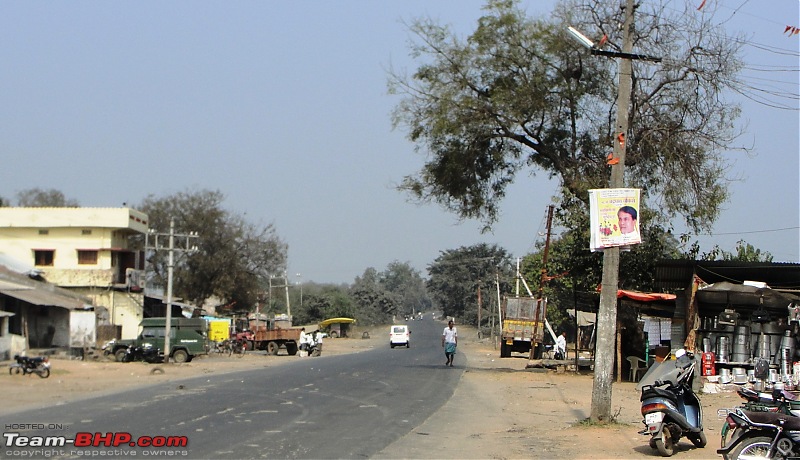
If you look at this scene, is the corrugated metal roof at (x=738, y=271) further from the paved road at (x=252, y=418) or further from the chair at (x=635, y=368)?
the paved road at (x=252, y=418)

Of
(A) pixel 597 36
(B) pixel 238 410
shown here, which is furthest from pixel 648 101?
(B) pixel 238 410

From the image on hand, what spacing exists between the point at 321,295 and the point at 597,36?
92.2 metres

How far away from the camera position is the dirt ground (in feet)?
39.9

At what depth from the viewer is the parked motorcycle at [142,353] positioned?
1639 inches

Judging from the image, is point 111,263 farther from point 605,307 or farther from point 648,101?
point 605,307

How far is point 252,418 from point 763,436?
877cm

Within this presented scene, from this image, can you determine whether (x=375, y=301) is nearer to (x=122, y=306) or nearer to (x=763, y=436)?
(x=122, y=306)

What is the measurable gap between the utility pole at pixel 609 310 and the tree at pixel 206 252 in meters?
58.3

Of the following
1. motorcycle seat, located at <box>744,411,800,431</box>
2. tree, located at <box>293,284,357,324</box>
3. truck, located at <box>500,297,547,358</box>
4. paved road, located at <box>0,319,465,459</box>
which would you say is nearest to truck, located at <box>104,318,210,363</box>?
truck, located at <box>500,297,547,358</box>

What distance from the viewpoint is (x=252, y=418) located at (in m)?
14.9

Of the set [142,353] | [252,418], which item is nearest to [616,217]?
[252,418]

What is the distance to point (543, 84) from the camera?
29.3 m

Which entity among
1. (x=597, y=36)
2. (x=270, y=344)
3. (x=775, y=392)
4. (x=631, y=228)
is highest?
(x=597, y=36)

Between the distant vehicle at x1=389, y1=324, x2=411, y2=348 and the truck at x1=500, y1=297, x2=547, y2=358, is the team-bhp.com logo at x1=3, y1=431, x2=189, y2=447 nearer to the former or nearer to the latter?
the truck at x1=500, y1=297, x2=547, y2=358
